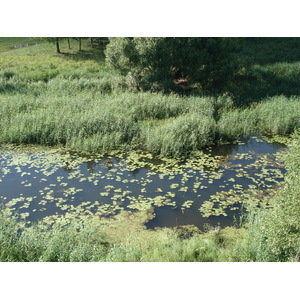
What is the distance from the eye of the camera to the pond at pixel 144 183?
323 inches

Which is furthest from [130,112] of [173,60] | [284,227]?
[284,227]

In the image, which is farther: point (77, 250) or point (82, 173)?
point (82, 173)

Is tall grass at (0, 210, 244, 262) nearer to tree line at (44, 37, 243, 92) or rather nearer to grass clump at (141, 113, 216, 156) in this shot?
grass clump at (141, 113, 216, 156)

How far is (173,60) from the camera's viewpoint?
57.9 feet

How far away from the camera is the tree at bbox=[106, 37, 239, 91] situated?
17109 mm

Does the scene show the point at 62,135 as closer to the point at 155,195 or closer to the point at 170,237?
the point at 155,195

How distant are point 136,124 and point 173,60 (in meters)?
6.34

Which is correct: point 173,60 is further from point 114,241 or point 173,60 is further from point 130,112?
point 114,241

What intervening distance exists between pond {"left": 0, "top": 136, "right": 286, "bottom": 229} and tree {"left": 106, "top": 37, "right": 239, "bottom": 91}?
23.3 feet

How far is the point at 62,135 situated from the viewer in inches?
489

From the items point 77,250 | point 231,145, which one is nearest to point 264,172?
point 231,145

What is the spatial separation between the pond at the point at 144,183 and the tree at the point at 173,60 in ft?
23.3

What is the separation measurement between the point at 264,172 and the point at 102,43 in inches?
1054

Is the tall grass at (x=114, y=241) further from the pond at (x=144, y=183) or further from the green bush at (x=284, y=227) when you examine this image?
the green bush at (x=284, y=227)
